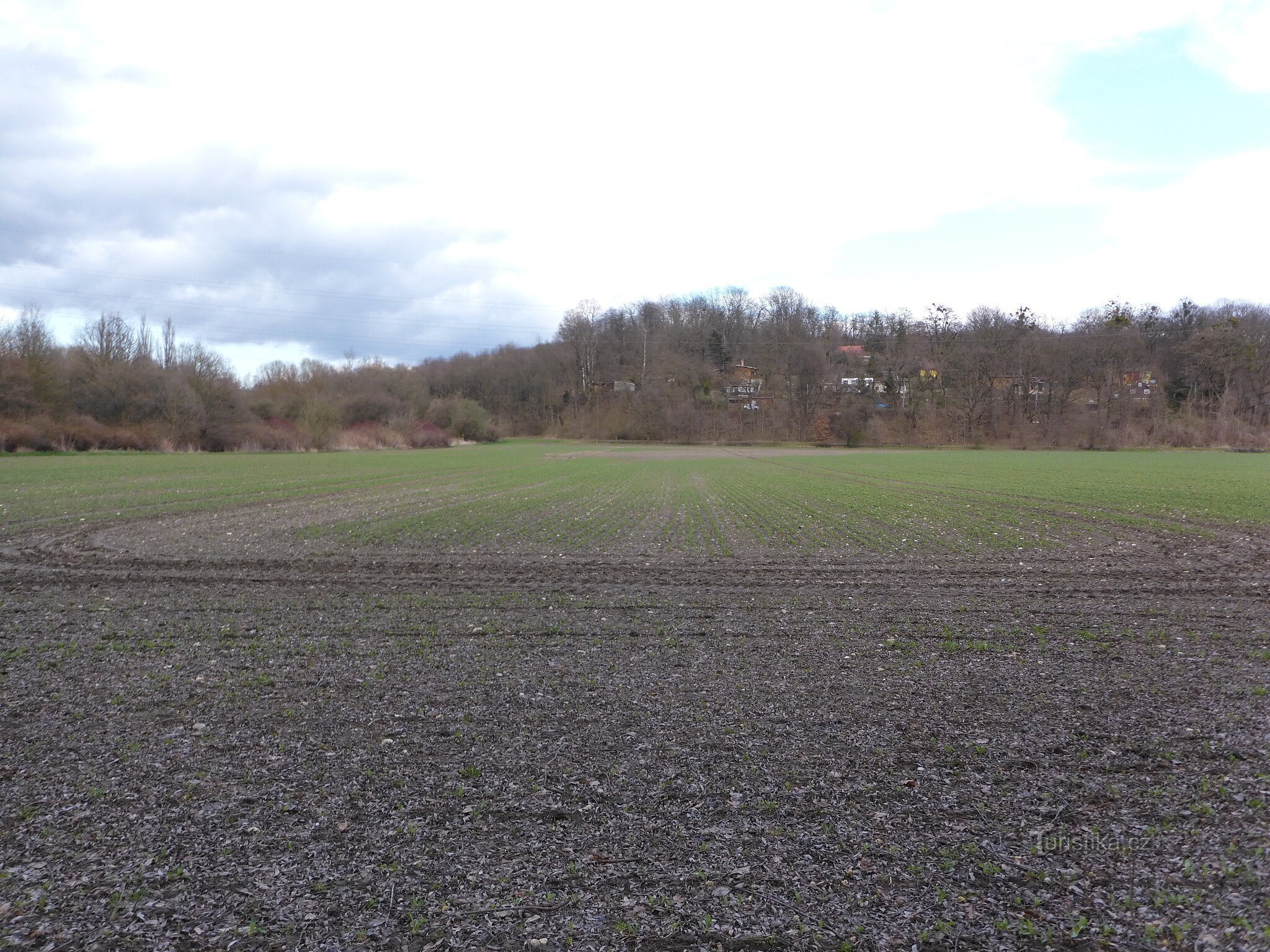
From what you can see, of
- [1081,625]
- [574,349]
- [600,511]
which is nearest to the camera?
[1081,625]

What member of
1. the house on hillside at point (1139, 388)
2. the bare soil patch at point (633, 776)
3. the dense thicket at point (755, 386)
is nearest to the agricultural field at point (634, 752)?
the bare soil patch at point (633, 776)

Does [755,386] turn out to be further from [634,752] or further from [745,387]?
[634,752]

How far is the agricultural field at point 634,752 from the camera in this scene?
13.3 ft

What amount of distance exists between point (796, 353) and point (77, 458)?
82.2 m

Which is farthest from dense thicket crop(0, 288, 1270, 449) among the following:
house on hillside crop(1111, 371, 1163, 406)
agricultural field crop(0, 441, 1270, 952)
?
agricultural field crop(0, 441, 1270, 952)

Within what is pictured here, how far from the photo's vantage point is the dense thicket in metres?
70.2

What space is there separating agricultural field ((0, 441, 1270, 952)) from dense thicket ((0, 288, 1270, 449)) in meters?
61.4

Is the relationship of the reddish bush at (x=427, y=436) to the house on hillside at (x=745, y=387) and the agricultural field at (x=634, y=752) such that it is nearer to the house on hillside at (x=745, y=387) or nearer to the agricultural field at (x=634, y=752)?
the house on hillside at (x=745, y=387)

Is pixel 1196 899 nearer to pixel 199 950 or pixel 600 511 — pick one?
pixel 199 950

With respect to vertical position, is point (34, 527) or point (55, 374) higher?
point (55, 374)

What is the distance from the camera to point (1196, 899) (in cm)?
409

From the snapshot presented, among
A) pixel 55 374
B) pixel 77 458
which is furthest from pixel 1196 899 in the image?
pixel 55 374

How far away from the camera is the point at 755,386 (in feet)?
368

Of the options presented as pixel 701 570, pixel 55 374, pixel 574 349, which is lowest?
pixel 701 570
